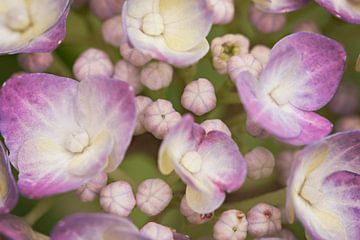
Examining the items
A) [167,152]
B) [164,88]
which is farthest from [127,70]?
[167,152]

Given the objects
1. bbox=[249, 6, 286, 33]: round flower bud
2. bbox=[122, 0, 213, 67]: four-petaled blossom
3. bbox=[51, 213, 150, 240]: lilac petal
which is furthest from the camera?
bbox=[249, 6, 286, 33]: round flower bud

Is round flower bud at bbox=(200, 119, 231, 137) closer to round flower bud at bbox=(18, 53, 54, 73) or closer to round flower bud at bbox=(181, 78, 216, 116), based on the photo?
round flower bud at bbox=(181, 78, 216, 116)

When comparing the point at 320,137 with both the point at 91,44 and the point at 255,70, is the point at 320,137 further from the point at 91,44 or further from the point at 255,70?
the point at 91,44

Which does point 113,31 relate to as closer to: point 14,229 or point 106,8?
point 106,8

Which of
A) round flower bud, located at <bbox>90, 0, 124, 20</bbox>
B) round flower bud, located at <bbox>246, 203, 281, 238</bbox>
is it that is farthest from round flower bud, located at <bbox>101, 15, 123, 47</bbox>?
round flower bud, located at <bbox>246, 203, 281, 238</bbox>

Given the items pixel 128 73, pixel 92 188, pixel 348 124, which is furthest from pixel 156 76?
pixel 348 124
